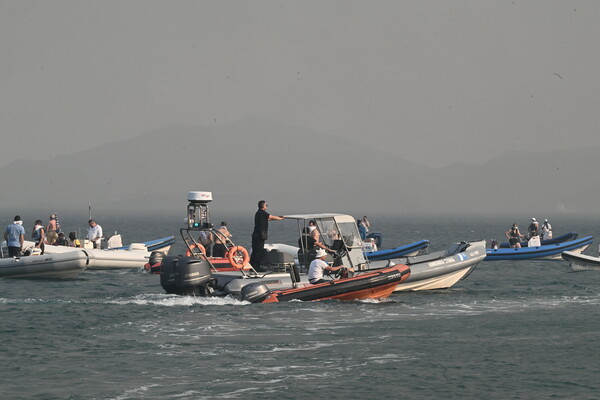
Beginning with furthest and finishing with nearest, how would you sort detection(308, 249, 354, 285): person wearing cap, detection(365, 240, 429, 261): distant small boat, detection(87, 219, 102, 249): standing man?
detection(365, 240, 429, 261): distant small boat
detection(87, 219, 102, 249): standing man
detection(308, 249, 354, 285): person wearing cap

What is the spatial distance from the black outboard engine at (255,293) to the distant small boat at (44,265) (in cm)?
901

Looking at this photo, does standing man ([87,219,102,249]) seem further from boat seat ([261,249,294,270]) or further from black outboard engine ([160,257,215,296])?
black outboard engine ([160,257,215,296])

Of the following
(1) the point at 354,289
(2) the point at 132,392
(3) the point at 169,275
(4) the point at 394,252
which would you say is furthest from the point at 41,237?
(2) the point at 132,392

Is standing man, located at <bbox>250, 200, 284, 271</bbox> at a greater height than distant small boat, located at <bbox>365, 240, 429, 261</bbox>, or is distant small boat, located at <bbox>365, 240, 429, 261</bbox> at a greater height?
standing man, located at <bbox>250, 200, 284, 271</bbox>

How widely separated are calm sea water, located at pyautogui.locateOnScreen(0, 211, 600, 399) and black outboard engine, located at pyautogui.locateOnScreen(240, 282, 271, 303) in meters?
0.26

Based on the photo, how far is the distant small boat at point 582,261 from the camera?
32.0m

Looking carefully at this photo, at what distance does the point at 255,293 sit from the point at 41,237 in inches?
453

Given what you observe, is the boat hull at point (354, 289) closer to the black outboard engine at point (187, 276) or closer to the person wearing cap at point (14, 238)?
the black outboard engine at point (187, 276)

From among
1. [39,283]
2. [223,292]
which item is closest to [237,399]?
[223,292]

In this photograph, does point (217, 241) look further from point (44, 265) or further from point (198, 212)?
point (44, 265)

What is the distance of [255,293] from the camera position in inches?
808

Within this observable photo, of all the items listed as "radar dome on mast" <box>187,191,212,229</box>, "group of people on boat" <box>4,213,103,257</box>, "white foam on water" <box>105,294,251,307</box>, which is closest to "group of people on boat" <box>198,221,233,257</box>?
"radar dome on mast" <box>187,191,212,229</box>

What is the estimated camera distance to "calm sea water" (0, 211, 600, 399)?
13422mm

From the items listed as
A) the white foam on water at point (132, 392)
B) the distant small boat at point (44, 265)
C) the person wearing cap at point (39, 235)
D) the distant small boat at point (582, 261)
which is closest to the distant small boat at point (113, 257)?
the person wearing cap at point (39, 235)
